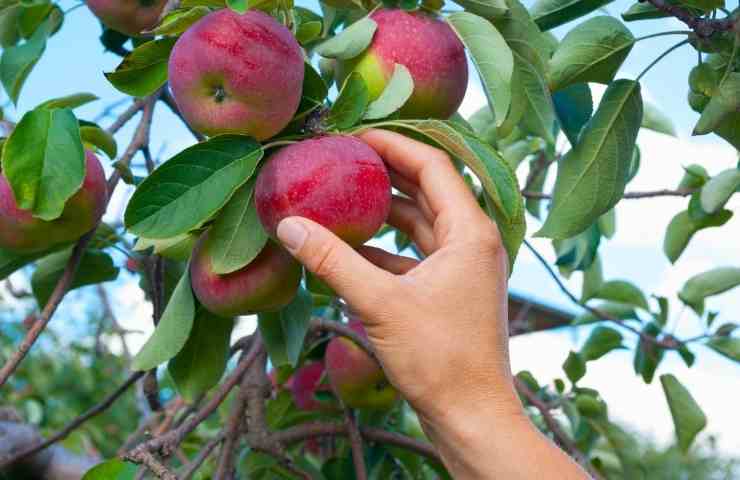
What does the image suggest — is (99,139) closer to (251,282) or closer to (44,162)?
(44,162)

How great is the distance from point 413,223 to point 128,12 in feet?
1.58

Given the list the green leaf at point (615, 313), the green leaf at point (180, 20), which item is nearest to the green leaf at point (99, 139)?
the green leaf at point (180, 20)

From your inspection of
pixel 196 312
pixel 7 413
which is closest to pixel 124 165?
pixel 196 312

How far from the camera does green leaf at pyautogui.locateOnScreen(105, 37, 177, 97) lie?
840 mm

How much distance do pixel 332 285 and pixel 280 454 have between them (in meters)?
0.56

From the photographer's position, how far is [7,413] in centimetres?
153

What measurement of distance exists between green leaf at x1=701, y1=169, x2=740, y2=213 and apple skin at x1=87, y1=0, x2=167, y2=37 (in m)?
0.78

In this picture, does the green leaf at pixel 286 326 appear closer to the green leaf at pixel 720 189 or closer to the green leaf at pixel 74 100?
the green leaf at pixel 74 100

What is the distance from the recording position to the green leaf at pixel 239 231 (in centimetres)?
86

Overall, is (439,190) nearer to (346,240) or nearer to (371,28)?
(346,240)

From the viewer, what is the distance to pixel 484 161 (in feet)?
2.56

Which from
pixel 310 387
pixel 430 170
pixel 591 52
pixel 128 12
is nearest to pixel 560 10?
pixel 591 52

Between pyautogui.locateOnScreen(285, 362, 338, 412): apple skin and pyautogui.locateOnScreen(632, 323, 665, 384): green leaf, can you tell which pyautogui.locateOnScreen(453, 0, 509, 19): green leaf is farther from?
pyautogui.locateOnScreen(632, 323, 665, 384): green leaf

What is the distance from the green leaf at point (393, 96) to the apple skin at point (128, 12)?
1.41 feet
